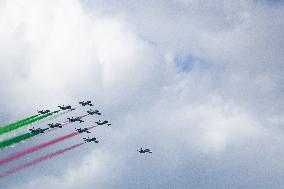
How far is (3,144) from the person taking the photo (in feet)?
655
